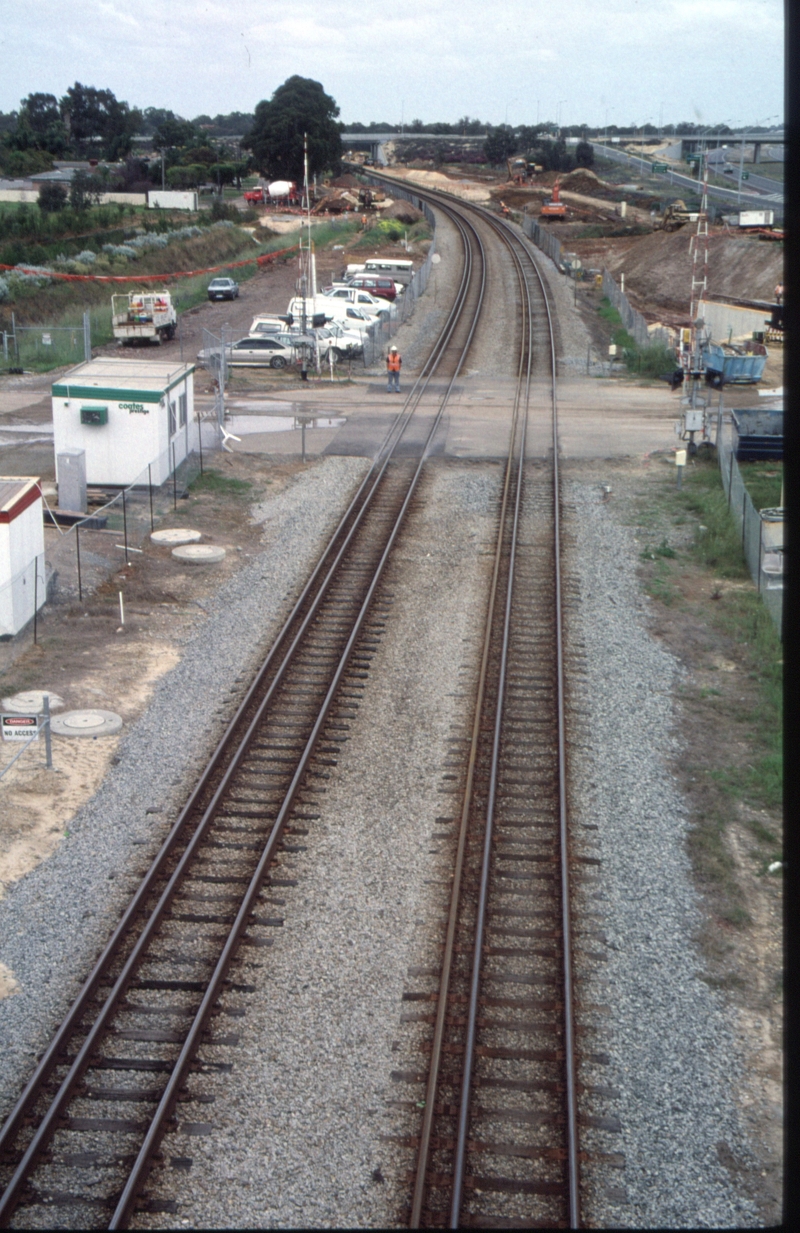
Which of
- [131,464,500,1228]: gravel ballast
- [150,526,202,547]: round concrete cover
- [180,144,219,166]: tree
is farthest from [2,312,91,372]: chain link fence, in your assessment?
[180,144,219,166]: tree

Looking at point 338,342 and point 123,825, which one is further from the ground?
point 338,342

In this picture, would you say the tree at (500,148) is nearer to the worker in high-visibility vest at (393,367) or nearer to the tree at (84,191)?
the tree at (84,191)

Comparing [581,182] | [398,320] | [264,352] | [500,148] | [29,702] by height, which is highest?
[500,148]

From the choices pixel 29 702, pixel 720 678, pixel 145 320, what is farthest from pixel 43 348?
pixel 720 678

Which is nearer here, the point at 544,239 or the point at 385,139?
the point at 544,239

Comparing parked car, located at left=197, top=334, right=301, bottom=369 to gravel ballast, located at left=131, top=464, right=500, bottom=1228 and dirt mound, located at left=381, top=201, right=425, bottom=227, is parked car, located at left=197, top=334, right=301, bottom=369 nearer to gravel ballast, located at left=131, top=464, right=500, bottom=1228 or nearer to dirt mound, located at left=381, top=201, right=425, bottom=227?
gravel ballast, located at left=131, top=464, right=500, bottom=1228

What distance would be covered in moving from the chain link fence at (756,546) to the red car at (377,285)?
92.6ft

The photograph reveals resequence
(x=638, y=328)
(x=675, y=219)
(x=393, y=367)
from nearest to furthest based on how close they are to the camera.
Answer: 1. (x=393, y=367)
2. (x=638, y=328)
3. (x=675, y=219)

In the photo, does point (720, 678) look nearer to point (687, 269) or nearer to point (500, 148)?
point (687, 269)

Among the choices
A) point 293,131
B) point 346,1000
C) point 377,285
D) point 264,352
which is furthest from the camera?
point 293,131

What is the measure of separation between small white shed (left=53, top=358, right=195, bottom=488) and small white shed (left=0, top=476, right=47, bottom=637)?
544 centimetres

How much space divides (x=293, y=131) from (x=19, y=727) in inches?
3627

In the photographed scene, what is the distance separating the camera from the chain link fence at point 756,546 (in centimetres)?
1678

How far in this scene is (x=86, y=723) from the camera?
12.7m
